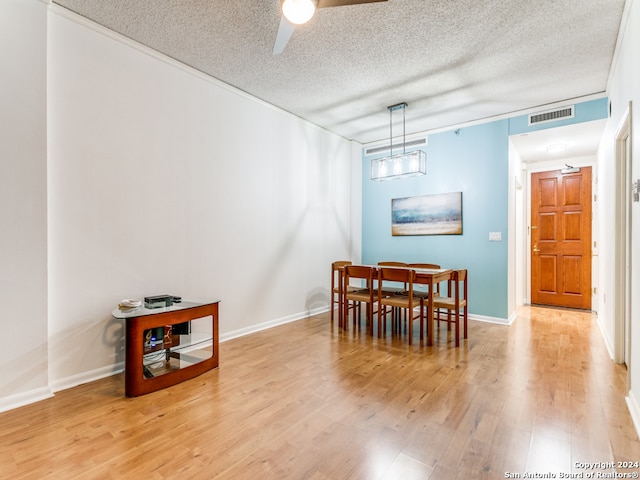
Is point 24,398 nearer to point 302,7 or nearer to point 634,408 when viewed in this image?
point 302,7

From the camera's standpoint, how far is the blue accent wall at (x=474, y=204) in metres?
4.64

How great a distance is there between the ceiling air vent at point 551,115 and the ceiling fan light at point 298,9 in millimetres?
3735

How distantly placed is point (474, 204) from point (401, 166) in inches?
63.4

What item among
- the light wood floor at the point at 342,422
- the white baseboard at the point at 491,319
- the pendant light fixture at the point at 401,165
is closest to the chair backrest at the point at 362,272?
the light wood floor at the point at 342,422

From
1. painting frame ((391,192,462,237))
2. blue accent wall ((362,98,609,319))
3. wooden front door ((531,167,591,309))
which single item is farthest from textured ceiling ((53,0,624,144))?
wooden front door ((531,167,591,309))

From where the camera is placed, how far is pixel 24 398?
2332 millimetres

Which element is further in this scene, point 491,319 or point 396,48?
point 491,319

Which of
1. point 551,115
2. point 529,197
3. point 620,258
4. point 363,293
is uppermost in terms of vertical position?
point 551,115

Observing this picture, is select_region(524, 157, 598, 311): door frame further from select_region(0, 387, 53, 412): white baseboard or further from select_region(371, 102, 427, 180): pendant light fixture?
select_region(0, 387, 53, 412): white baseboard

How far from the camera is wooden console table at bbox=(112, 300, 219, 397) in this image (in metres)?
2.45

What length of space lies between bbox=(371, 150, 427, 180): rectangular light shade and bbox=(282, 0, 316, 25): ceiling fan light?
2162 mm

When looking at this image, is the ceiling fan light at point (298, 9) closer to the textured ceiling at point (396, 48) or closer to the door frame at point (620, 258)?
the textured ceiling at point (396, 48)

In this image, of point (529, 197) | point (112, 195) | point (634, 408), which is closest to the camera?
point (634, 408)

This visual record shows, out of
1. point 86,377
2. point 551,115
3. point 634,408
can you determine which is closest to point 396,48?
point 551,115
